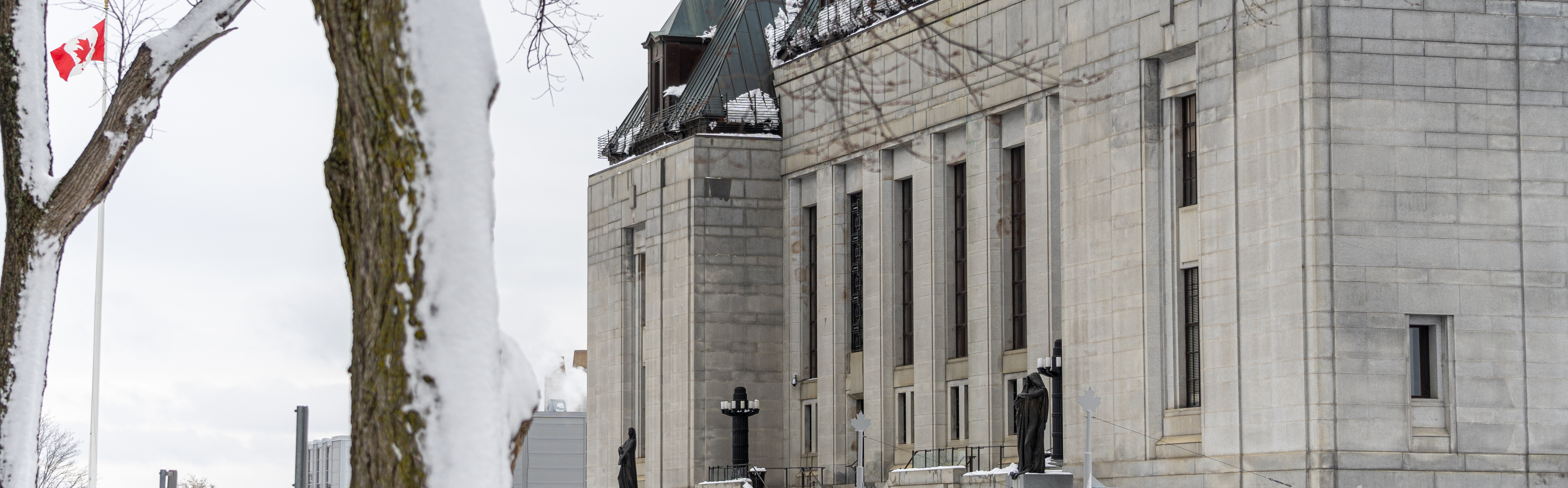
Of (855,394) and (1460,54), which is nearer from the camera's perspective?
(1460,54)

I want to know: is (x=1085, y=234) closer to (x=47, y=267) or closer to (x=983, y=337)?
(x=983, y=337)

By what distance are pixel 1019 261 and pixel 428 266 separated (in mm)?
40914

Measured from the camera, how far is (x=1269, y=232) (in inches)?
1412

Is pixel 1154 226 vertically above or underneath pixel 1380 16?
underneath

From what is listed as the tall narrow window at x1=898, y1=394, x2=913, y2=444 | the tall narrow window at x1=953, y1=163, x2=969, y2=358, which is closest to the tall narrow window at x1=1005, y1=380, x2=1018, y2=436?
the tall narrow window at x1=953, y1=163, x2=969, y2=358

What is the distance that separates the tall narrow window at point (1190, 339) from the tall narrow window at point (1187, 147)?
1.60 metres

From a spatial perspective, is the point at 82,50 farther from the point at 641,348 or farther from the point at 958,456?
the point at 641,348

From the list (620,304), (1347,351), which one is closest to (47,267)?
(1347,351)

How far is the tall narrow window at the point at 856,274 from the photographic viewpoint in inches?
2068

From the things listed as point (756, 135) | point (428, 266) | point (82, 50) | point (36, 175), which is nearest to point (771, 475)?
point (756, 135)

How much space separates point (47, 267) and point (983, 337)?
34927mm

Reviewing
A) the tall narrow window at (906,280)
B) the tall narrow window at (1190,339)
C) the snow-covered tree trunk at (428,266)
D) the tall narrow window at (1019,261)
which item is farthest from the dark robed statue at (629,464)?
the snow-covered tree trunk at (428,266)

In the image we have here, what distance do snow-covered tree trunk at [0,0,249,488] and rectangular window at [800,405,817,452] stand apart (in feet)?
139

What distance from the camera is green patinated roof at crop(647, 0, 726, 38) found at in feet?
206
